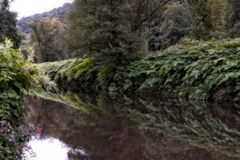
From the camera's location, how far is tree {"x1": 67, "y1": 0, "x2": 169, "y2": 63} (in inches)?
789

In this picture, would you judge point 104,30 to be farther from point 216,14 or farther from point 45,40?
point 45,40

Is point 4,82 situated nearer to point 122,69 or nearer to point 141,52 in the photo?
point 122,69

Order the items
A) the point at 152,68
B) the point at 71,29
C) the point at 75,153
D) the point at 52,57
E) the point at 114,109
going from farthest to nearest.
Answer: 1. the point at 52,57
2. the point at 71,29
3. the point at 152,68
4. the point at 114,109
5. the point at 75,153

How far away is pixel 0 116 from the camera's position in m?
5.06

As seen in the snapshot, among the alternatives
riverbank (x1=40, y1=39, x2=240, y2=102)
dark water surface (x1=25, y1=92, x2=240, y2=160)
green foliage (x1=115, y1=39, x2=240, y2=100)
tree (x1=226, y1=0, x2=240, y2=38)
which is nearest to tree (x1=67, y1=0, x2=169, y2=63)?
riverbank (x1=40, y1=39, x2=240, y2=102)

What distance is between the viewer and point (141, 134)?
7867mm

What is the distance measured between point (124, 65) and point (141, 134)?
12846 millimetres

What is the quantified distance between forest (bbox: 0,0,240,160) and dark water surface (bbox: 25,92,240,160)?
0.13 metres

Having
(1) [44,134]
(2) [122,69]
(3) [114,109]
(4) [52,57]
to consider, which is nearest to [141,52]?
(2) [122,69]

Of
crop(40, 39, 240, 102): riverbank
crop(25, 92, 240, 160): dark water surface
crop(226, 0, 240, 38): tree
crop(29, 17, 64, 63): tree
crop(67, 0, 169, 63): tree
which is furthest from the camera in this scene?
crop(29, 17, 64, 63): tree

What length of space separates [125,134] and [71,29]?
47.6ft

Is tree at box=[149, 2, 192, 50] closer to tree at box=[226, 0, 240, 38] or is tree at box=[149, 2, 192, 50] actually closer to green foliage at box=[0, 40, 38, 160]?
tree at box=[226, 0, 240, 38]

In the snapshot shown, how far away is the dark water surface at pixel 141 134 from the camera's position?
20.1ft

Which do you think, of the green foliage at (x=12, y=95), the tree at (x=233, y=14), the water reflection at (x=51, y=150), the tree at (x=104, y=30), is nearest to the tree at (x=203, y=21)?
the tree at (x=104, y=30)
